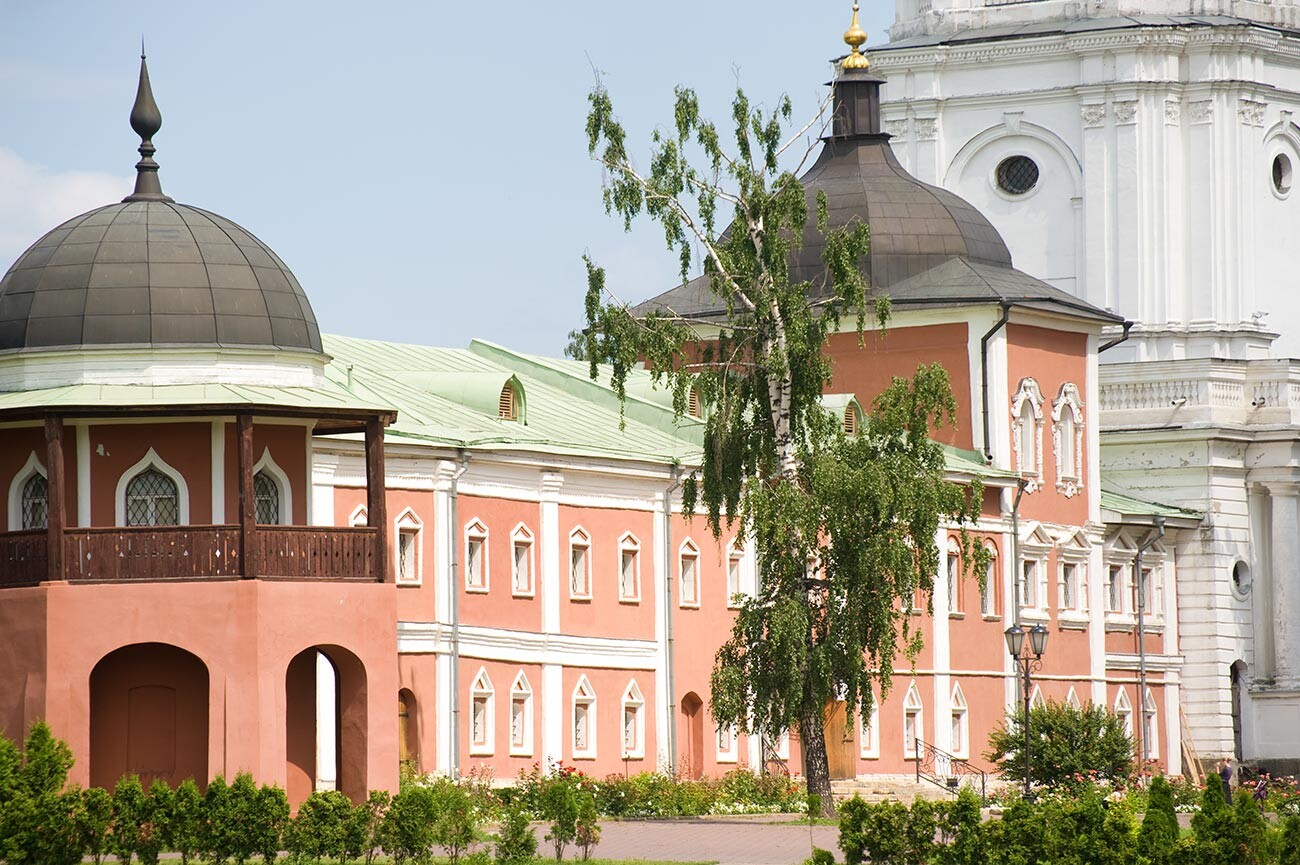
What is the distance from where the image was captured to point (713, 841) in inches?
1484

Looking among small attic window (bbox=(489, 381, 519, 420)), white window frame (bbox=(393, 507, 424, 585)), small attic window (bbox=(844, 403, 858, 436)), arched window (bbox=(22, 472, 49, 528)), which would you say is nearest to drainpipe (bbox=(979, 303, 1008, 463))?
small attic window (bbox=(844, 403, 858, 436))

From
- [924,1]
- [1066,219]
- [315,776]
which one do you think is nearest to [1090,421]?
[1066,219]

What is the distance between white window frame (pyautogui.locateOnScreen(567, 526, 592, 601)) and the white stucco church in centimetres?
2278

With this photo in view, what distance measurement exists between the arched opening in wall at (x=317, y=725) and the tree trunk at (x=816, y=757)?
6.54 metres

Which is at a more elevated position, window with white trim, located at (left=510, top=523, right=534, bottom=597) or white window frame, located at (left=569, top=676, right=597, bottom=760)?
window with white trim, located at (left=510, top=523, right=534, bottom=597)

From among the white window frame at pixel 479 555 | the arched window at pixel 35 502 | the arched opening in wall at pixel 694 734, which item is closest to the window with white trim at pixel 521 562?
the white window frame at pixel 479 555

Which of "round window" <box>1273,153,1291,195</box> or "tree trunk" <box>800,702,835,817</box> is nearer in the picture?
"tree trunk" <box>800,702,835,817</box>

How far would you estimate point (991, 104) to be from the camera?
7400 centimetres

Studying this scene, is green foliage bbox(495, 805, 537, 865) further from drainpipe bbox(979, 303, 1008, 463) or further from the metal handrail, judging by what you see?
drainpipe bbox(979, 303, 1008, 463)

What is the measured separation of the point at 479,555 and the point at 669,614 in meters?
4.72

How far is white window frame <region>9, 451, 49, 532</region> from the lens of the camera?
1474 inches

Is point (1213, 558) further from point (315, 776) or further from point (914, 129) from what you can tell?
point (315, 776)

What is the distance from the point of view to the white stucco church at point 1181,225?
6762 centimetres

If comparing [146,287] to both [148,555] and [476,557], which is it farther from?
[476,557]
